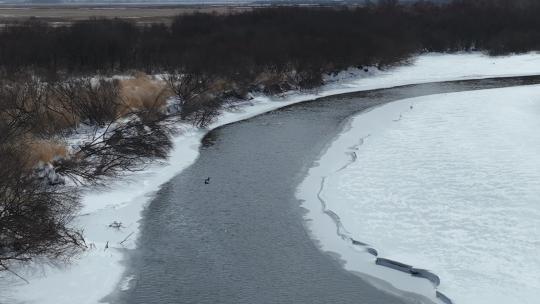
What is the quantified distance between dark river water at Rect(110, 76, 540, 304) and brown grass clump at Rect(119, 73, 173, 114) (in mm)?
3620

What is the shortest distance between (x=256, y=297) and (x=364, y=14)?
165ft

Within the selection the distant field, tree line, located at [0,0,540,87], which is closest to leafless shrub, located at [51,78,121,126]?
tree line, located at [0,0,540,87]

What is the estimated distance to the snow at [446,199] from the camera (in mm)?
9148

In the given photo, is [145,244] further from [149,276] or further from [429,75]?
[429,75]

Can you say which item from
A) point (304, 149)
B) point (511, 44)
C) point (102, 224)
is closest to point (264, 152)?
point (304, 149)

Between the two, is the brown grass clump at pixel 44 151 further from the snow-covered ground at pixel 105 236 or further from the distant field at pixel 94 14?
the distant field at pixel 94 14

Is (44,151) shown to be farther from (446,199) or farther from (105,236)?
(446,199)

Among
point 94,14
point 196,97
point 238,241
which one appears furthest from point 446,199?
point 94,14

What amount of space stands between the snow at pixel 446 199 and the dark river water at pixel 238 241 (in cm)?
54

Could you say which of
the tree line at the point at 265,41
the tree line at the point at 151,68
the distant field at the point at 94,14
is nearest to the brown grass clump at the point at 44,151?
the tree line at the point at 151,68

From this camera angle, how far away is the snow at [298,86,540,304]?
30.0 ft

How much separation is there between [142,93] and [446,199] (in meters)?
13.1

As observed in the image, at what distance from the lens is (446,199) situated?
12406 millimetres

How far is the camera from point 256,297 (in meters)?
8.52
